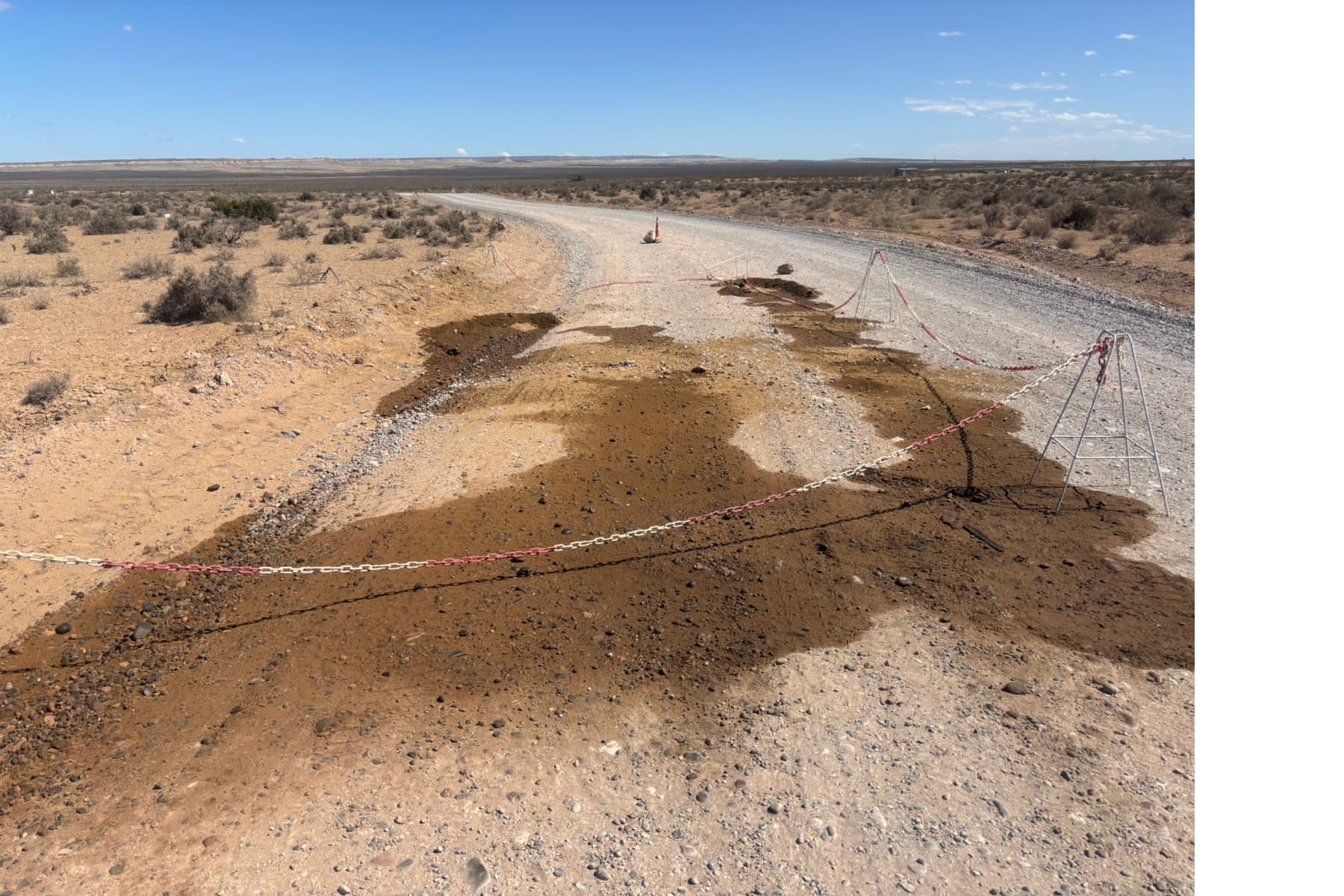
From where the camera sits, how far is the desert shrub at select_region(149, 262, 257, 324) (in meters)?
13.1

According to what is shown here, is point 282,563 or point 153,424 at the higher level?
point 153,424

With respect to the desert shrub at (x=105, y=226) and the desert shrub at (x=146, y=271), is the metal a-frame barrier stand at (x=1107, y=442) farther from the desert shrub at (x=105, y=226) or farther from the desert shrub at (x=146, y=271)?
the desert shrub at (x=105, y=226)

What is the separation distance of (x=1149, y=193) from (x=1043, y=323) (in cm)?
2479

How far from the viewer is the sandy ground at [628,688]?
333cm

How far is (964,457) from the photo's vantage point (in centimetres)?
749

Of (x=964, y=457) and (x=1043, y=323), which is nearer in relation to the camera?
(x=964, y=457)

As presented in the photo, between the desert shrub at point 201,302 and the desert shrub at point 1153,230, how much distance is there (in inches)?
971

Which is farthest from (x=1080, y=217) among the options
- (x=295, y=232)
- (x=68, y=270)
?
(x=68, y=270)

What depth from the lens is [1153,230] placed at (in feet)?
74.3

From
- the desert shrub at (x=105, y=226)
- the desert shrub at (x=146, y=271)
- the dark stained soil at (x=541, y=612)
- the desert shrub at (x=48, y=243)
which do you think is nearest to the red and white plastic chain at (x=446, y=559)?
the dark stained soil at (x=541, y=612)

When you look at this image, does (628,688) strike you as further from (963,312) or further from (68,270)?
(68,270)

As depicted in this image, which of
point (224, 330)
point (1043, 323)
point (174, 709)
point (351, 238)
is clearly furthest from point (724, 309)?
point (351, 238)

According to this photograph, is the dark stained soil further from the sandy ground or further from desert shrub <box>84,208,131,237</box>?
desert shrub <box>84,208,131,237</box>

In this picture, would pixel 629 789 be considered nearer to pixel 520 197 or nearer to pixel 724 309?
pixel 724 309
